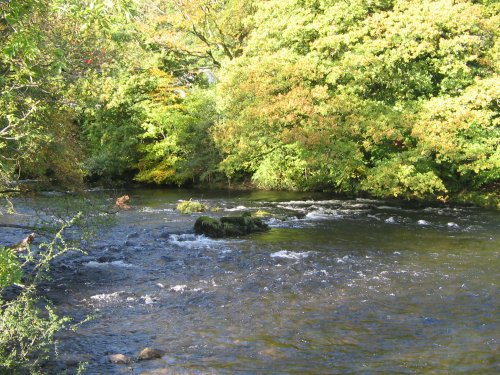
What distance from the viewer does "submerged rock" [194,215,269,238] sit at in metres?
17.8

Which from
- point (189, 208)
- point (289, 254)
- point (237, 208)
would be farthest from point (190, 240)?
point (237, 208)

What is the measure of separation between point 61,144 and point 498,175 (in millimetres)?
19152

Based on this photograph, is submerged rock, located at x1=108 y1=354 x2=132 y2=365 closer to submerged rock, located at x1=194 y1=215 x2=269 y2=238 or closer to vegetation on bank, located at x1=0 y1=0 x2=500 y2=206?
submerged rock, located at x1=194 y1=215 x2=269 y2=238

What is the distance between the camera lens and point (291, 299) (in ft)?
35.9

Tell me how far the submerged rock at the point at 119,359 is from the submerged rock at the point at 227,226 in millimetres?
9692

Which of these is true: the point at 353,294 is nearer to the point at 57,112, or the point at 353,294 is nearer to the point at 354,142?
the point at 57,112

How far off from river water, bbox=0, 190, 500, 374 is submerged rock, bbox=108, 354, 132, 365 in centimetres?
9

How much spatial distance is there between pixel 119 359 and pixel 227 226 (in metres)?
10.3

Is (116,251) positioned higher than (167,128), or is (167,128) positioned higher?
(167,128)

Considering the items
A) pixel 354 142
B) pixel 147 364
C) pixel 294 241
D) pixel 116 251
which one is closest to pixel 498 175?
pixel 354 142

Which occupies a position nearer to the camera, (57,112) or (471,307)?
(471,307)

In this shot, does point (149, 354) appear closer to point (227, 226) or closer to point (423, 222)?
point (227, 226)

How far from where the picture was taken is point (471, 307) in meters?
10.3

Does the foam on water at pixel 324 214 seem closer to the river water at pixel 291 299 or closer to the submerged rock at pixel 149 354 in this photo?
the river water at pixel 291 299
